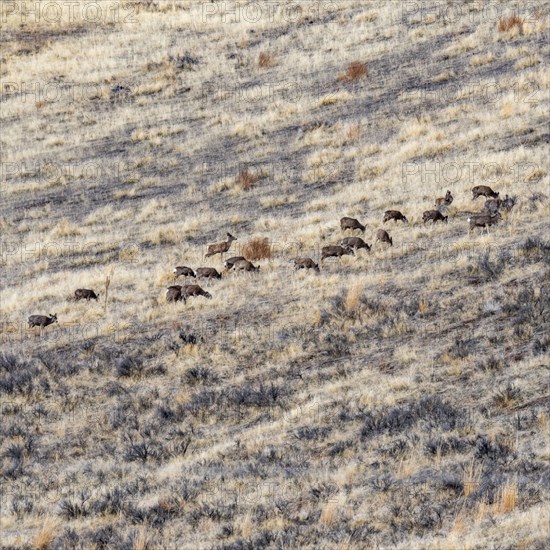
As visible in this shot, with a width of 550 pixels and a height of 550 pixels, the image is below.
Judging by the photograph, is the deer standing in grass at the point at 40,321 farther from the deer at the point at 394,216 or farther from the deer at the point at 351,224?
the deer at the point at 394,216

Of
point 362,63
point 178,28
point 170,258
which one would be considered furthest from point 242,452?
point 178,28

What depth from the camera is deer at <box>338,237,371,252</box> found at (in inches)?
709

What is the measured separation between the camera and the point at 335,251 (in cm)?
1780

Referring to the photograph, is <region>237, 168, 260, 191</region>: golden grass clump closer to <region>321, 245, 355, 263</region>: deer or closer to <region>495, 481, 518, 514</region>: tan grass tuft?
<region>321, 245, 355, 263</region>: deer

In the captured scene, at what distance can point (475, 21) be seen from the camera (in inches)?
1287

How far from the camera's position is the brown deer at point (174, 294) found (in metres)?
16.8

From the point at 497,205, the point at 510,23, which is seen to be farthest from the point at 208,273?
the point at 510,23

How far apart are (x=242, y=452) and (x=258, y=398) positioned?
132 centimetres

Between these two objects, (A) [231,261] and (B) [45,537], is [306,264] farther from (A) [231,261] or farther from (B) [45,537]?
(B) [45,537]

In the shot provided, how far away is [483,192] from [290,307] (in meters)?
5.97

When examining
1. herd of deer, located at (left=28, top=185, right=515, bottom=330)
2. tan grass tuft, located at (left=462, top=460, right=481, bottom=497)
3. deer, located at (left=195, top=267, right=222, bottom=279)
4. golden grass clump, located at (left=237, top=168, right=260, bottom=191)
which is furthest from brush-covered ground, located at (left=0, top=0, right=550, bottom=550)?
deer, located at (left=195, top=267, right=222, bottom=279)

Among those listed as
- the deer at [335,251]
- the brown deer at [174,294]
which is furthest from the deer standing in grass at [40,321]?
the deer at [335,251]

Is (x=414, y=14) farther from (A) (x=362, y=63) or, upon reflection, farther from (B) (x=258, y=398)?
(B) (x=258, y=398)

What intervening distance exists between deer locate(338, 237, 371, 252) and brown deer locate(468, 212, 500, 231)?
2078 millimetres
